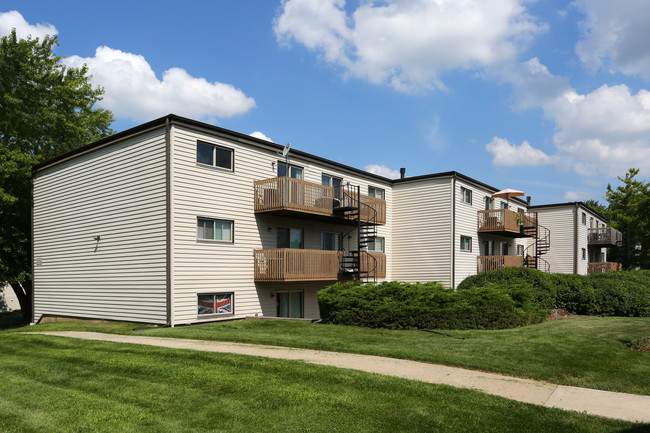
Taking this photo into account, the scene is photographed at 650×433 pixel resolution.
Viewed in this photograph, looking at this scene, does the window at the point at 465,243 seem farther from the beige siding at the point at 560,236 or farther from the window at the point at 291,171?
the beige siding at the point at 560,236

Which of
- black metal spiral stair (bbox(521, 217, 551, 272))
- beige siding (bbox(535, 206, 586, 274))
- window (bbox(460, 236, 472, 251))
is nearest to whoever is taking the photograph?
window (bbox(460, 236, 472, 251))

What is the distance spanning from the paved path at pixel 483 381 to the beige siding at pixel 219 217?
5.79 meters

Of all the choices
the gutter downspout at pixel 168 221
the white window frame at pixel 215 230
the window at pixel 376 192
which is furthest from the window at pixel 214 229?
the window at pixel 376 192

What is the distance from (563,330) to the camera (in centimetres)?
1411

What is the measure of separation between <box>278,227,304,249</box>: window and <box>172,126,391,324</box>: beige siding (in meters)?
0.28

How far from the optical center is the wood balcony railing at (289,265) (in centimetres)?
1891

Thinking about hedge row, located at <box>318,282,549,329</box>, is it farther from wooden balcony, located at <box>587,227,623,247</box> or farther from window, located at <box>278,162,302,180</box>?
wooden balcony, located at <box>587,227,623,247</box>

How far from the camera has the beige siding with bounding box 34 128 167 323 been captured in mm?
17391

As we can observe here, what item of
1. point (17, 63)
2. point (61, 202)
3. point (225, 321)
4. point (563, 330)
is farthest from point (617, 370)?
point (17, 63)

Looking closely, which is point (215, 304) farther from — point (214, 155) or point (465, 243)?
point (465, 243)

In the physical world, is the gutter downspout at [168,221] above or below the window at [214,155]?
below

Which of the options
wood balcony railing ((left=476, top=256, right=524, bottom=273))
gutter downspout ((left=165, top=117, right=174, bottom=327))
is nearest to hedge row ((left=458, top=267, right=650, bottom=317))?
wood balcony railing ((left=476, top=256, right=524, bottom=273))

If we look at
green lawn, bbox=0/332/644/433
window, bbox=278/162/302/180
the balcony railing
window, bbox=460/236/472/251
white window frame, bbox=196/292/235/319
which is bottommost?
white window frame, bbox=196/292/235/319

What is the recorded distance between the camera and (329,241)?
2373 cm
